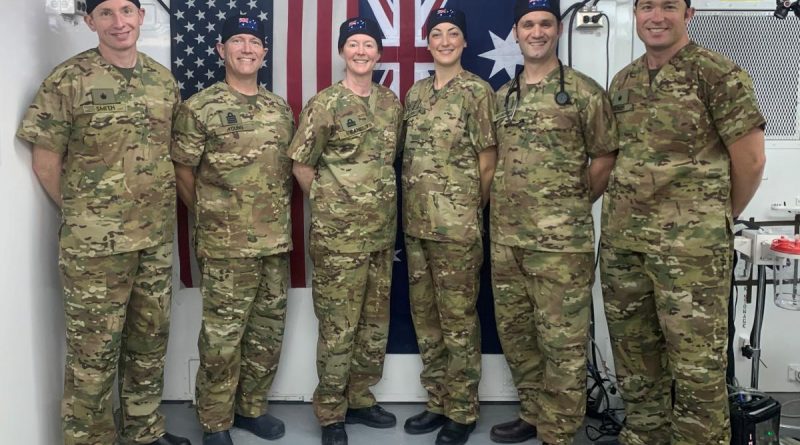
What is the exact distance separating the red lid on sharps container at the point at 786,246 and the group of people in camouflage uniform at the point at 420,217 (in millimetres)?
362

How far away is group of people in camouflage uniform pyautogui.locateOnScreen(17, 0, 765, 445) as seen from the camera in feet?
7.38

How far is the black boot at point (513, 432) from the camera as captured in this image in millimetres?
2832

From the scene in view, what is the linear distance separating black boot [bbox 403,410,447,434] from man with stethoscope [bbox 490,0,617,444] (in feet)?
1.75

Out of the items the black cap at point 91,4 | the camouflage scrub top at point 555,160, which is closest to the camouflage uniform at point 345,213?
the camouflage scrub top at point 555,160

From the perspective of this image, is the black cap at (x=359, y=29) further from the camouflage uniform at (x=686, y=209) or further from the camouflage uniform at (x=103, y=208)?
the camouflage uniform at (x=686, y=209)

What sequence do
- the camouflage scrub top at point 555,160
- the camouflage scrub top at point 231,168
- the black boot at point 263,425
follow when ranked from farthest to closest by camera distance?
1. the black boot at point 263,425
2. the camouflage scrub top at point 231,168
3. the camouflage scrub top at point 555,160

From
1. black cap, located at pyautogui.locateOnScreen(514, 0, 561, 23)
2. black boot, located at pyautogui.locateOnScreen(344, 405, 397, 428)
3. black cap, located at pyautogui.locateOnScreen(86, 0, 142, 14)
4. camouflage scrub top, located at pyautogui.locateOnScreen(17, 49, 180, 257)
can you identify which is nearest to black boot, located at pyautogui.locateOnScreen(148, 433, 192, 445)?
black boot, located at pyautogui.locateOnScreen(344, 405, 397, 428)

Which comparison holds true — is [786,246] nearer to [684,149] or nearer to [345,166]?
[684,149]

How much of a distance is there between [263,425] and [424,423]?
0.74 meters

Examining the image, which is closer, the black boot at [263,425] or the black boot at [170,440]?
the black boot at [170,440]

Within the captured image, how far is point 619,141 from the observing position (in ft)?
7.88

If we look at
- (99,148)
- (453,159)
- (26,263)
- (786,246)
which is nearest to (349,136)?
(453,159)

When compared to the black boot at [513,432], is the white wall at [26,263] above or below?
above

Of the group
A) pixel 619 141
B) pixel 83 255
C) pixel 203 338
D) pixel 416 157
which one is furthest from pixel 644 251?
pixel 83 255
